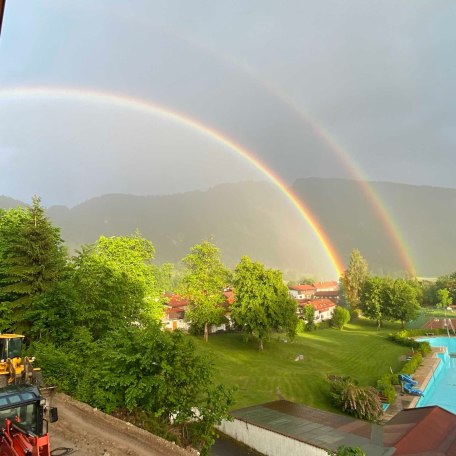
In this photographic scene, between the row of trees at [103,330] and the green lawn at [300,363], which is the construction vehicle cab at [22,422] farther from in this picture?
the green lawn at [300,363]

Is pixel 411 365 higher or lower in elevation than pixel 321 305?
lower

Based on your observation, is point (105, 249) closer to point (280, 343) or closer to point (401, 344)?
point (280, 343)

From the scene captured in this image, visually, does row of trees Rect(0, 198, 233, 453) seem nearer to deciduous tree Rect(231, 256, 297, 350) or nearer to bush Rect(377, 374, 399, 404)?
deciduous tree Rect(231, 256, 297, 350)

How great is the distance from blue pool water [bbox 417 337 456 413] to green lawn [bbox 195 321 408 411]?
461cm

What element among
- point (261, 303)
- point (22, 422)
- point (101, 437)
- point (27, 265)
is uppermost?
point (27, 265)

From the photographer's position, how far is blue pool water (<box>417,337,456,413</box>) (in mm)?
39938

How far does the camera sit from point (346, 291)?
115562 millimetres

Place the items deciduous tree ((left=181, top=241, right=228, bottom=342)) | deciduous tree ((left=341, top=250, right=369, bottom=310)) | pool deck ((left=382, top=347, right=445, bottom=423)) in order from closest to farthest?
1. pool deck ((left=382, top=347, right=445, bottom=423))
2. deciduous tree ((left=181, top=241, right=228, bottom=342))
3. deciduous tree ((left=341, top=250, right=369, bottom=310))

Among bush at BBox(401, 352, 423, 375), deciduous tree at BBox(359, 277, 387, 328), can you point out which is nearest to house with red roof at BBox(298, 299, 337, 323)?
deciduous tree at BBox(359, 277, 387, 328)

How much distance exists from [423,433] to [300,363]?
2741cm

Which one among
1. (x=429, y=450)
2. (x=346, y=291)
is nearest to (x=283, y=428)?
(x=429, y=450)

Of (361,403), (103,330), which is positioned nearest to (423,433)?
(361,403)

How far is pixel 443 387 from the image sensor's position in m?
45.4

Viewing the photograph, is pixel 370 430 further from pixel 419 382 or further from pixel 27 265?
pixel 27 265
